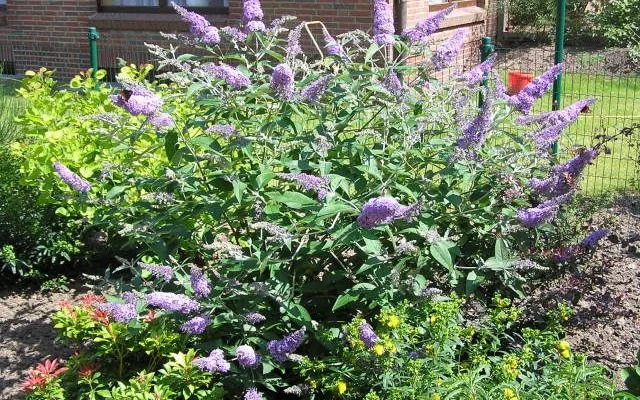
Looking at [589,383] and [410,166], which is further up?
[410,166]

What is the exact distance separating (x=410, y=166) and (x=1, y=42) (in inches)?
485

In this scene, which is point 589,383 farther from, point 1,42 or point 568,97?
point 1,42

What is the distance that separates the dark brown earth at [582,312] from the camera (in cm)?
388

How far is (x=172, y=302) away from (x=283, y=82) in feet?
3.09

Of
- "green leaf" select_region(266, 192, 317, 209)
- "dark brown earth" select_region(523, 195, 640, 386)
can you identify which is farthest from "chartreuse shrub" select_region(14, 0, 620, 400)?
"dark brown earth" select_region(523, 195, 640, 386)

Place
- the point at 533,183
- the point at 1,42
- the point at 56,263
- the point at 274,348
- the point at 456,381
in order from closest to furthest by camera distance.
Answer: the point at 456,381 < the point at 274,348 < the point at 533,183 < the point at 56,263 < the point at 1,42

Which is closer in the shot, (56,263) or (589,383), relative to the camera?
(589,383)

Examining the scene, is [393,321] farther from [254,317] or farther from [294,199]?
[294,199]

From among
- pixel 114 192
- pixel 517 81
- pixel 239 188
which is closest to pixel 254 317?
pixel 239 188

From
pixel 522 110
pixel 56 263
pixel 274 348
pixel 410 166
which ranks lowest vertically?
pixel 56 263

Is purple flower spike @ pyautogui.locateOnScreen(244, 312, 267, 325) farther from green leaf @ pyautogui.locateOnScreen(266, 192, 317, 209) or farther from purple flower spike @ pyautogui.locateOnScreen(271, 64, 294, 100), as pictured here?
purple flower spike @ pyautogui.locateOnScreen(271, 64, 294, 100)

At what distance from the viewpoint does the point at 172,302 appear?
3072mm

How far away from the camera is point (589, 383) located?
9.93 ft

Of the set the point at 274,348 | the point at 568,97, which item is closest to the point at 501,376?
the point at 274,348
